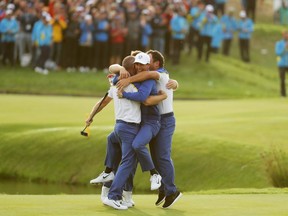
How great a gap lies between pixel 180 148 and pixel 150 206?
8.08 m

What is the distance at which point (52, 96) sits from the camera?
36.2 meters

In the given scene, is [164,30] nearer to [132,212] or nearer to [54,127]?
[54,127]

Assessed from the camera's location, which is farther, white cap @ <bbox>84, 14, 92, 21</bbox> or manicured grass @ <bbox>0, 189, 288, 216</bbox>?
white cap @ <bbox>84, 14, 92, 21</bbox>

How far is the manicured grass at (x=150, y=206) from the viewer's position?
1327 centimetres

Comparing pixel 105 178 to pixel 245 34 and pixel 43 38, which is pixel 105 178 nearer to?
pixel 43 38

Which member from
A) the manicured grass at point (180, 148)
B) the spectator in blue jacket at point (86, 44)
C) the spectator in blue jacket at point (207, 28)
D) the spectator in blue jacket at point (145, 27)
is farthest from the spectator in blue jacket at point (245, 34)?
the manicured grass at point (180, 148)

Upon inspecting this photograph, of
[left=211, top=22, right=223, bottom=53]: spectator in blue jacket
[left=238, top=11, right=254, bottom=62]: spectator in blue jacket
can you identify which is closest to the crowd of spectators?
[left=211, top=22, right=223, bottom=53]: spectator in blue jacket

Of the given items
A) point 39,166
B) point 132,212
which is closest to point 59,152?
point 39,166

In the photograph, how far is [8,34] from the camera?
1563 inches

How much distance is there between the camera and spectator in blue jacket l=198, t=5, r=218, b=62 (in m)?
45.2

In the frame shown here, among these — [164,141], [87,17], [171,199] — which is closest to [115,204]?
[171,199]

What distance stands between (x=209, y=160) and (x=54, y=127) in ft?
16.2

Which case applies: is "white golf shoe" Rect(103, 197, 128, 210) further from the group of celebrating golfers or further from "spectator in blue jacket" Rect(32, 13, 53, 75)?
"spectator in blue jacket" Rect(32, 13, 53, 75)

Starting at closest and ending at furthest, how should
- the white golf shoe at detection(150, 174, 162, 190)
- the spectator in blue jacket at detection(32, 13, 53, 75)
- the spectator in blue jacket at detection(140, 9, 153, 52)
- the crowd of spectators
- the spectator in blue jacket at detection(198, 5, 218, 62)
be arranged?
the white golf shoe at detection(150, 174, 162, 190) → the spectator in blue jacket at detection(32, 13, 53, 75) → the crowd of spectators → the spectator in blue jacket at detection(140, 9, 153, 52) → the spectator in blue jacket at detection(198, 5, 218, 62)
